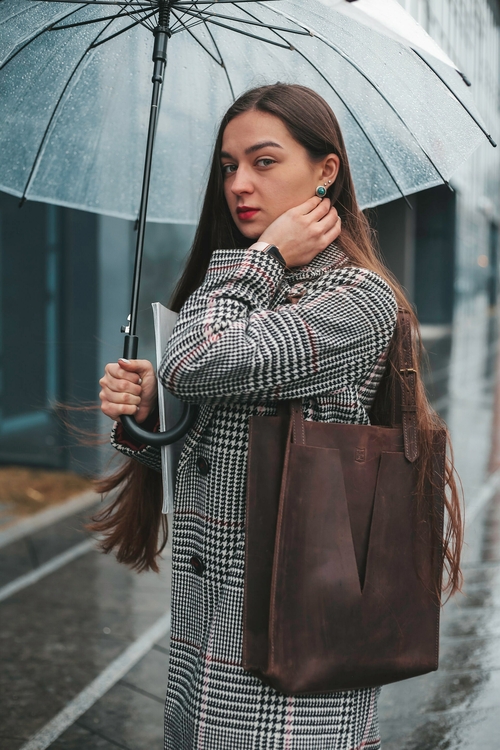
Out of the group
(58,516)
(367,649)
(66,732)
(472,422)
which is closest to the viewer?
(367,649)

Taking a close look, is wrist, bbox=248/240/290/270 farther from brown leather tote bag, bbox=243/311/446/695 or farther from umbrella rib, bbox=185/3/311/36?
umbrella rib, bbox=185/3/311/36

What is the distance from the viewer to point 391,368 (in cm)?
195

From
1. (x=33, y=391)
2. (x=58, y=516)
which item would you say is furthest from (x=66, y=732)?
(x=33, y=391)

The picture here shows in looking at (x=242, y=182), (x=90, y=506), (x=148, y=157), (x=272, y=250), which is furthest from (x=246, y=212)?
(x=90, y=506)

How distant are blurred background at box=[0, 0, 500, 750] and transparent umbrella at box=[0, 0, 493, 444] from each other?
334mm

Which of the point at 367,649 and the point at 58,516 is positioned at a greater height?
the point at 367,649

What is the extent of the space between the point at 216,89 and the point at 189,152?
24 centimetres

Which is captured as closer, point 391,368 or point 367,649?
point 367,649

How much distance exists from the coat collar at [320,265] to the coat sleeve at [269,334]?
5 cm

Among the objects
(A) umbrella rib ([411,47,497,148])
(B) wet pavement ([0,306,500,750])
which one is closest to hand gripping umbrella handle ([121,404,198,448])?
(A) umbrella rib ([411,47,497,148])

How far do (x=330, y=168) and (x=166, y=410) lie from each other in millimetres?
714

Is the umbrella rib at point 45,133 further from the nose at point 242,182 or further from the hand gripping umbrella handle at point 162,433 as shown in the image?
the hand gripping umbrella handle at point 162,433

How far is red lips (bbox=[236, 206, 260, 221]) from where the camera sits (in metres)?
1.96

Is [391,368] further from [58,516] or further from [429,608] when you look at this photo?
[58,516]
